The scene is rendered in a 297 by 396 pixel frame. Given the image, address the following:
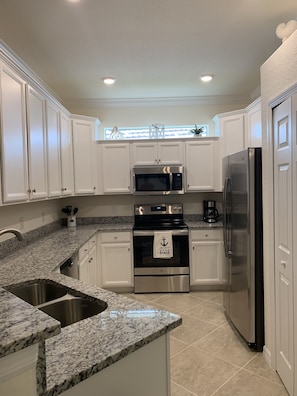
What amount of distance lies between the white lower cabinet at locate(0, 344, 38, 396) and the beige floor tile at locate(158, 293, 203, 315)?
2.89 meters

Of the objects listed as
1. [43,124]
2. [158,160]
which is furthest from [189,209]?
[43,124]

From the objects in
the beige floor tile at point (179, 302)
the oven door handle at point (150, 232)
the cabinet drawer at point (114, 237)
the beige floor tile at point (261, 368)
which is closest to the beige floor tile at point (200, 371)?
the beige floor tile at point (261, 368)

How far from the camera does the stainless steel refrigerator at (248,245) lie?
2.43m

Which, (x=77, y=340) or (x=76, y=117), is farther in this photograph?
(x=76, y=117)

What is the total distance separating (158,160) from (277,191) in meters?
2.27

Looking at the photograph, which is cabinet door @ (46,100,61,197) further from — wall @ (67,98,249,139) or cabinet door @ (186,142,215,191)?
cabinet door @ (186,142,215,191)

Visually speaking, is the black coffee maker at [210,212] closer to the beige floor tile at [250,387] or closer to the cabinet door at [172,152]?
the cabinet door at [172,152]

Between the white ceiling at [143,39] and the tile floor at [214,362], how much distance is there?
2.79 metres

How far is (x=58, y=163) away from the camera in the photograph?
3289mm

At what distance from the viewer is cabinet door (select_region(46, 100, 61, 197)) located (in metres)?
2.95

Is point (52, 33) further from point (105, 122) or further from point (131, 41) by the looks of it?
point (105, 122)

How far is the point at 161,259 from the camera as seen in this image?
3.89 m

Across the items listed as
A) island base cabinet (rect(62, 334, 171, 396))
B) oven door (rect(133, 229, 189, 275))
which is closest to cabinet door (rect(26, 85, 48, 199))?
oven door (rect(133, 229, 189, 275))

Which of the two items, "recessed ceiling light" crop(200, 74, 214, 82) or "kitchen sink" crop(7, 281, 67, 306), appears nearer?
"kitchen sink" crop(7, 281, 67, 306)
